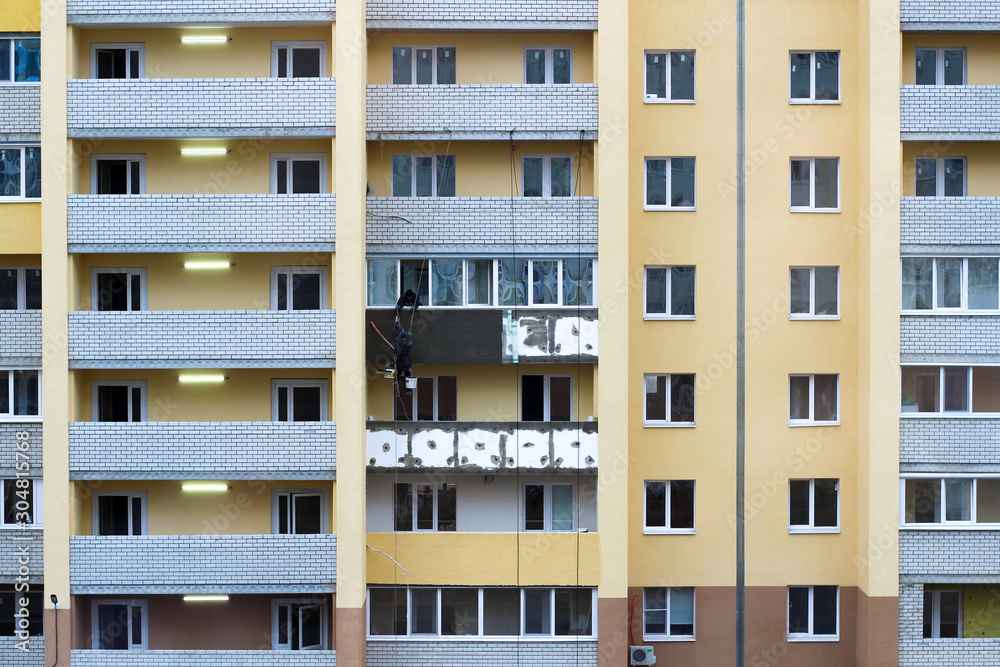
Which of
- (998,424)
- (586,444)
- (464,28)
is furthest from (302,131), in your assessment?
(998,424)

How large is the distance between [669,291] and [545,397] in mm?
3640

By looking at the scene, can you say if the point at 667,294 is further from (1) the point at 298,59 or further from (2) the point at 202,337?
(2) the point at 202,337

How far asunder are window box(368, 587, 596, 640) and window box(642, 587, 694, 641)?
5.46 ft

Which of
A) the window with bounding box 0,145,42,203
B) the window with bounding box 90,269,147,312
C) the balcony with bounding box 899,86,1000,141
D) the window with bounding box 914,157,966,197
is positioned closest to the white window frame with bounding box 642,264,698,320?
the balcony with bounding box 899,86,1000,141

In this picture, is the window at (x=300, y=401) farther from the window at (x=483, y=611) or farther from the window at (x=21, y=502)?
the window at (x=21, y=502)

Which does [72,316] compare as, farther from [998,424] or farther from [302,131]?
[998,424]

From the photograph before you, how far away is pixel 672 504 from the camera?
18797mm

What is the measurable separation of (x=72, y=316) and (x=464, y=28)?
9939 millimetres

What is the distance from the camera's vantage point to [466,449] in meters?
17.8

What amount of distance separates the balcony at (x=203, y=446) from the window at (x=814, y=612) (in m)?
10.6

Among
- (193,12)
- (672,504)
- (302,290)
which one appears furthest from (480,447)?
(193,12)

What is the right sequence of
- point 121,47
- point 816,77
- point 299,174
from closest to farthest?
point 121,47, point 299,174, point 816,77

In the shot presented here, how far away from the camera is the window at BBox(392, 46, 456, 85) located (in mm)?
18516

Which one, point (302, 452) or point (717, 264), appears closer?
point (302, 452)
